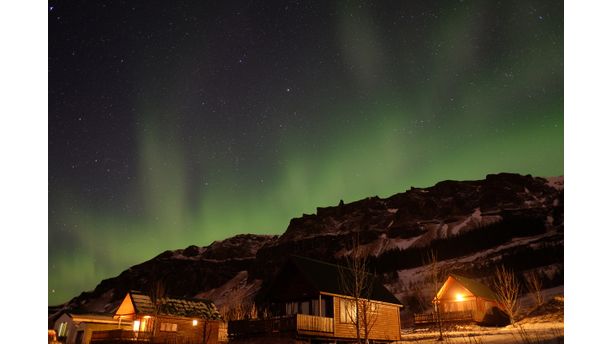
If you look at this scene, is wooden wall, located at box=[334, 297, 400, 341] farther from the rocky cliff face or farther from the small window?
the rocky cliff face

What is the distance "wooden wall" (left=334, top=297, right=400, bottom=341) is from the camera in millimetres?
29594

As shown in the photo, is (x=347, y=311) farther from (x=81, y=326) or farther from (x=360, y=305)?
(x=81, y=326)

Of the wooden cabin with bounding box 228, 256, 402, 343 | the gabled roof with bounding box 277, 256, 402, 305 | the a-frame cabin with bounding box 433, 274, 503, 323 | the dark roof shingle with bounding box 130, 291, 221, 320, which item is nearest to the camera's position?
the wooden cabin with bounding box 228, 256, 402, 343

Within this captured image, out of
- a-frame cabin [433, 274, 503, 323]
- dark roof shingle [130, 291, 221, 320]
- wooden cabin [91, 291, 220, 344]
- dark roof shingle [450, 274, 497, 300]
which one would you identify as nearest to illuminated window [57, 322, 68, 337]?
wooden cabin [91, 291, 220, 344]

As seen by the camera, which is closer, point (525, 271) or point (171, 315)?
point (171, 315)

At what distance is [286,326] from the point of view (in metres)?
27.3

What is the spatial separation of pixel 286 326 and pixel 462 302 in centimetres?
2781

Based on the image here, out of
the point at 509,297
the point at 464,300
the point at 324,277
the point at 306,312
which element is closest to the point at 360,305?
the point at 324,277

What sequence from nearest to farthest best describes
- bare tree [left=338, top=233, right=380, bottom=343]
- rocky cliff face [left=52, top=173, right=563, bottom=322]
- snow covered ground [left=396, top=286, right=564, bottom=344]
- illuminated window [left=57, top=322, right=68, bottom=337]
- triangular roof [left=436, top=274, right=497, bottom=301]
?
snow covered ground [left=396, top=286, right=564, bottom=344]
bare tree [left=338, top=233, right=380, bottom=343]
triangular roof [left=436, top=274, right=497, bottom=301]
illuminated window [left=57, top=322, right=68, bottom=337]
rocky cliff face [left=52, top=173, right=563, bottom=322]

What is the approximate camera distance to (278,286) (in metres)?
31.2
